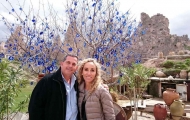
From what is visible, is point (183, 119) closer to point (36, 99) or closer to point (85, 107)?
point (85, 107)

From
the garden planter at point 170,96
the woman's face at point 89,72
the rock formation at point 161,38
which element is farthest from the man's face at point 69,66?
the rock formation at point 161,38

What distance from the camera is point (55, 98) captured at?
1.56m

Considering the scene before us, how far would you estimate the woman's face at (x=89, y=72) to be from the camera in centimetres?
170

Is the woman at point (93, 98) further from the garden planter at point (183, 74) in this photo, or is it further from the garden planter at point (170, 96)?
the garden planter at point (183, 74)

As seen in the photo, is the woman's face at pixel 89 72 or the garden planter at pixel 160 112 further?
the garden planter at pixel 160 112

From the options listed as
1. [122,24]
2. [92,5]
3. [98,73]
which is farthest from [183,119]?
[98,73]

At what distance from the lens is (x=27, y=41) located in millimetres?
3496

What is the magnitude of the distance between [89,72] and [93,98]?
231 millimetres

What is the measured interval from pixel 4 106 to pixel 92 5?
218 centimetres

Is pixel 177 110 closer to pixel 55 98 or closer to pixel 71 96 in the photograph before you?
pixel 71 96

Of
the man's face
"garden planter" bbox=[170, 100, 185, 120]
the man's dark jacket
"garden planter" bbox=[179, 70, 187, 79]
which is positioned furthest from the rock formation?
the man's dark jacket

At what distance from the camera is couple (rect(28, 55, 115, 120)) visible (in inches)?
61.0

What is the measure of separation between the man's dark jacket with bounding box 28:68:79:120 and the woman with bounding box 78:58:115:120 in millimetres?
185

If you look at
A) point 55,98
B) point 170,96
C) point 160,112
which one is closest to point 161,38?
point 170,96
